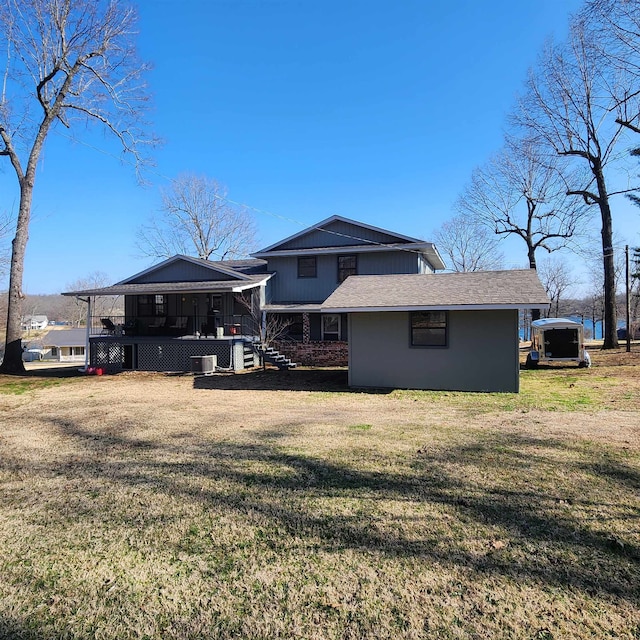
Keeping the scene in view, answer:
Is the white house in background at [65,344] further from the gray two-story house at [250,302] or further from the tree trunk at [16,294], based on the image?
the tree trunk at [16,294]

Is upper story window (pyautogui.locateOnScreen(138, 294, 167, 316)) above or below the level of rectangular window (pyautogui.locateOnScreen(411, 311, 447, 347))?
above

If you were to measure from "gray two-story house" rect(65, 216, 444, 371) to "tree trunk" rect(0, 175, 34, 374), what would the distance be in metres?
2.10

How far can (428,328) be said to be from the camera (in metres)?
11.3

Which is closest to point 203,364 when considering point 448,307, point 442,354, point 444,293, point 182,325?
point 182,325

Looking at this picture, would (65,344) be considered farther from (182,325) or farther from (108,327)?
(182,325)

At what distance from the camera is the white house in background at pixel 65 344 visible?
5297 cm

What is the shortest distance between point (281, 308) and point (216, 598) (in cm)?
1646

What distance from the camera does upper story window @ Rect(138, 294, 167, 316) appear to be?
789 inches

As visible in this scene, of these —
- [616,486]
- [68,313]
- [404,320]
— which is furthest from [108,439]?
[68,313]

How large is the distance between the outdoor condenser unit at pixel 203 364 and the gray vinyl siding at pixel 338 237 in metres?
6.98

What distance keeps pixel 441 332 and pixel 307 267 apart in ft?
33.3

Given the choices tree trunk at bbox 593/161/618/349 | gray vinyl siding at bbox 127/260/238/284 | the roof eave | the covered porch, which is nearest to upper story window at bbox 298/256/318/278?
the covered porch

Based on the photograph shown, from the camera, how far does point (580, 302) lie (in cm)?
6291

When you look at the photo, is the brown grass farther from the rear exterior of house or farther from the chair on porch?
the chair on porch
